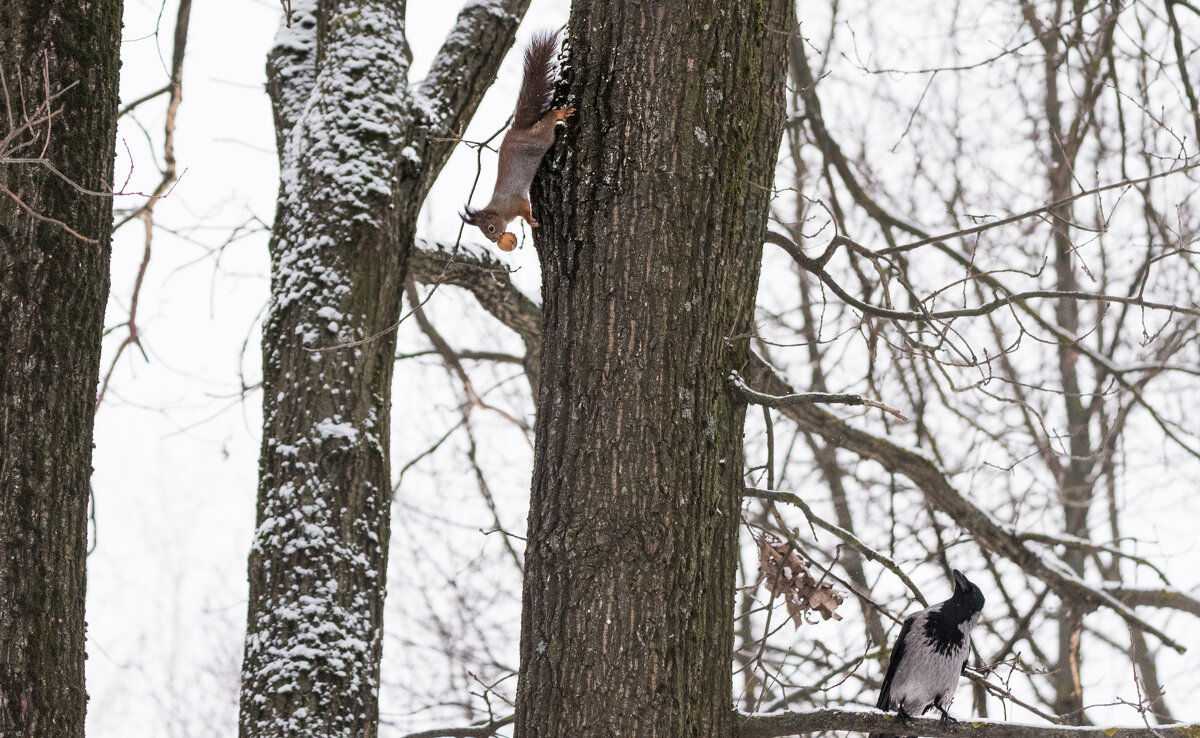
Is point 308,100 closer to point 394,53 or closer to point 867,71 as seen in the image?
point 394,53

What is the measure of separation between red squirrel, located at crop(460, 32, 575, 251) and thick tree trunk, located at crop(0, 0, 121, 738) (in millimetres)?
933

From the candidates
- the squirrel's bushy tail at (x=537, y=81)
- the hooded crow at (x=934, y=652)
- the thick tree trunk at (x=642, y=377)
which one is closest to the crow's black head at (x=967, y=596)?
the hooded crow at (x=934, y=652)

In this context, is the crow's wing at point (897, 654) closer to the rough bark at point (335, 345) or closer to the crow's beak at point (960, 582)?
the crow's beak at point (960, 582)

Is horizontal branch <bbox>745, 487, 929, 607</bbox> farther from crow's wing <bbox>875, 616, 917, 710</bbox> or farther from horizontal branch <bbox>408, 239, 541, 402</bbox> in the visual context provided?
horizontal branch <bbox>408, 239, 541, 402</bbox>

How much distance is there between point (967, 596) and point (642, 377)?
5.78ft

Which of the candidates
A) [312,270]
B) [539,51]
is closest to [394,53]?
[312,270]

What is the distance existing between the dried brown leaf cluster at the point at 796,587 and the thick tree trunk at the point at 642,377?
0.68 meters

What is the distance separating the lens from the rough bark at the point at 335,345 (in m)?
3.22

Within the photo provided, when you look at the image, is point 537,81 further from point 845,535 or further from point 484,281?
point 484,281

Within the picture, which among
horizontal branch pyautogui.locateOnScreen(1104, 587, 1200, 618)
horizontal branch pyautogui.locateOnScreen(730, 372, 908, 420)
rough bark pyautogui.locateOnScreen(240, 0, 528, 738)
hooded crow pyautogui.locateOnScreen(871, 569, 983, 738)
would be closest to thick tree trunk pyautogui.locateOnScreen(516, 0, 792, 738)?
horizontal branch pyautogui.locateOnScreen(730, 372, 908, 420)

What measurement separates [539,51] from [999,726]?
5.93ft

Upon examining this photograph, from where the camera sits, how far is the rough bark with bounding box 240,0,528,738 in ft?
10.6

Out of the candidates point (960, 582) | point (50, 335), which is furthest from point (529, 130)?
point (960, 582)

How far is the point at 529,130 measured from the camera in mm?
2375
